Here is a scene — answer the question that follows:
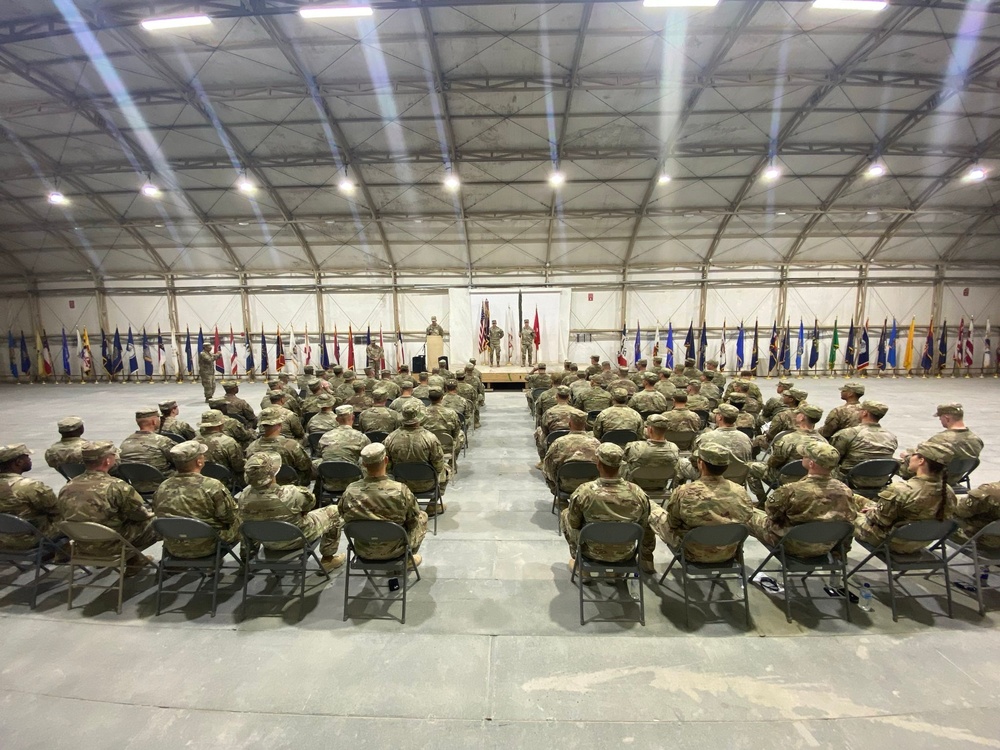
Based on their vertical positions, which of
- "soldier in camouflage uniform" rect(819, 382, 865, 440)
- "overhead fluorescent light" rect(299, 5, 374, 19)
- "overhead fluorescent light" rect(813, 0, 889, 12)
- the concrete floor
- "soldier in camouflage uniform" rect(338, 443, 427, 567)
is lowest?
the concrete floor

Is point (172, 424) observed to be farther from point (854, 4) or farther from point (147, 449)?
point (854, 4)

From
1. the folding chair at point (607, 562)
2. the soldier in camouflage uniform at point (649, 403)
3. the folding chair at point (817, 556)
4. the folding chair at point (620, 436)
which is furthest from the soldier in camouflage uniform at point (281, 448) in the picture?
the soldier in camouflage uniform at point (649, 403)

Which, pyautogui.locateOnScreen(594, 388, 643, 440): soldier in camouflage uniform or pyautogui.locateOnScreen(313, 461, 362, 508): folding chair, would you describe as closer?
pyautogui.locateOnScreen(313, 461, 362, 508): folding chair

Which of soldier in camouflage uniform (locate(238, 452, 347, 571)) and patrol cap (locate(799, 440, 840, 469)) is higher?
patrol cap (locate(799, 440, 840, 469))

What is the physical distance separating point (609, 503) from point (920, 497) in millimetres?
2437

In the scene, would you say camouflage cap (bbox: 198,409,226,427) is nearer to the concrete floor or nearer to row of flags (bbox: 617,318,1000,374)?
the concrete floor

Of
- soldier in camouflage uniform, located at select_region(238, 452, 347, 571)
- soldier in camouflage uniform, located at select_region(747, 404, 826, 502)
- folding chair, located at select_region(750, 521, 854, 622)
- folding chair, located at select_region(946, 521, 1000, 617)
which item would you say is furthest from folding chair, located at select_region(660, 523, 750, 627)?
soldier in camouflage uniform, located at select_region(238, 452, 347, 571)

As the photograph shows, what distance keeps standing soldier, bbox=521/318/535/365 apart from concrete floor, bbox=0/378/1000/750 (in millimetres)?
13781

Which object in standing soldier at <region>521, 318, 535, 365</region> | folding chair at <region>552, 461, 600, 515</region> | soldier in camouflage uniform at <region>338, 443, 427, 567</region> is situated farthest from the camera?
standing soldier at <region>521, 318, 535, 365</region>

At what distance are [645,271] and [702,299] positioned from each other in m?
2.83

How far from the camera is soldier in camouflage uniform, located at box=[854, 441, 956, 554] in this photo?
339 centimetres

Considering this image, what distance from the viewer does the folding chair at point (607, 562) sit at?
10.9 feet

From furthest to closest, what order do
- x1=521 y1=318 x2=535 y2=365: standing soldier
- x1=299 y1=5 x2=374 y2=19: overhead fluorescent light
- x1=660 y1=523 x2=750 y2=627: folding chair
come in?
1. x1=521 y1=318 x2=535 y2=365: standing soldier
2. x1=299 y1=5 x2=374 y2=19: overhead fluorescent light
3. x1=660 y1=523 x2=750 y2=627: folding chair

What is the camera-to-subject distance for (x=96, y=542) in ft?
12.3
